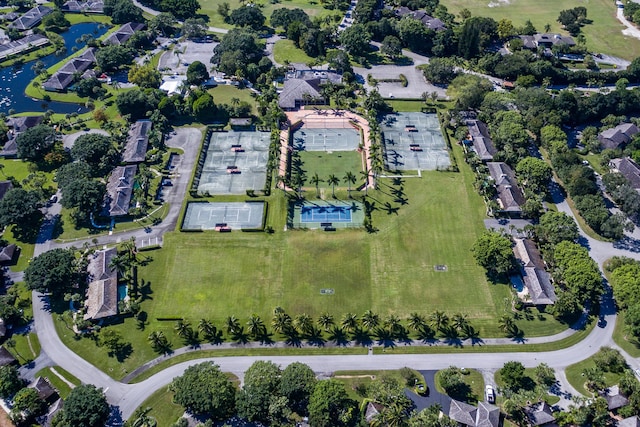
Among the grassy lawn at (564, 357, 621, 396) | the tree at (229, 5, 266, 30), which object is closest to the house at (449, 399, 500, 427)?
the grassy lawn at (564, 357, 621, 396)

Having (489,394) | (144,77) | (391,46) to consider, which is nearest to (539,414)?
(489,394)

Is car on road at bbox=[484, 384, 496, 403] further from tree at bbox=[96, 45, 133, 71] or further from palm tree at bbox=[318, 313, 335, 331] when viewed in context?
tree at bbox=[96, 45, 133, 71]

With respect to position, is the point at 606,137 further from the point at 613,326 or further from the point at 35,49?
the point at 35,49

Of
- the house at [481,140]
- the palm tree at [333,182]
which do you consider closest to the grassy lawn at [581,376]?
the house at [481,140]

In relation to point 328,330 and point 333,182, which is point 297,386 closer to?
point 328,330

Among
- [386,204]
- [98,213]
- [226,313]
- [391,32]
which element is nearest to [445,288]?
[386,204]

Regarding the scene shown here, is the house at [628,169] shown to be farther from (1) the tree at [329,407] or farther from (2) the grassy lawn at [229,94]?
(2) the grassy lawn at [229,94]
